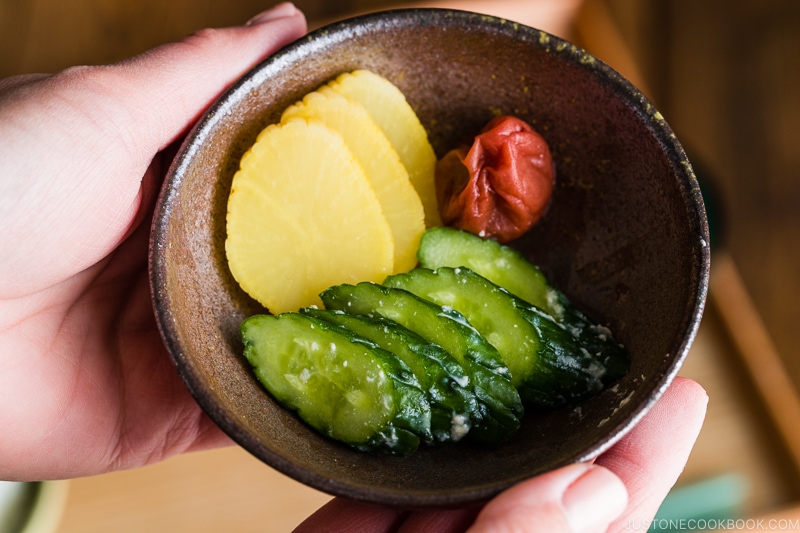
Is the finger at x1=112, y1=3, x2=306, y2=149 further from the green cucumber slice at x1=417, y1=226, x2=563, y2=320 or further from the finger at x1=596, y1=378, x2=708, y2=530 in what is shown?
the finger at x1=596, y1=378, x2=708, y2=530

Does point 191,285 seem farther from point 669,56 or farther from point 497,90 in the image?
point 669,56

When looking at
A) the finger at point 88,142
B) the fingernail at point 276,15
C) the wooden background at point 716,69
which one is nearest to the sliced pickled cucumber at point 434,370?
the finger at point 88,142

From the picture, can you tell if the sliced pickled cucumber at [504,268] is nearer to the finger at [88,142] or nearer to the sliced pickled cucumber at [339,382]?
the sliced pickled cucumber at [339,382]

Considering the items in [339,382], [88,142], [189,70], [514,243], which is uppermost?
[189,70]

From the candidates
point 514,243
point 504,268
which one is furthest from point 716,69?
point 504,268

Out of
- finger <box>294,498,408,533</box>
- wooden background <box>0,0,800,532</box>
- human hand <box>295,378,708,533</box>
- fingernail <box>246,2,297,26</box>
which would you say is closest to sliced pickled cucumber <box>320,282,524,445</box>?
human hand <box>295,378,708,533</box>

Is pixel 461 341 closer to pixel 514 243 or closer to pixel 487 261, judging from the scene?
pixel 487 261
